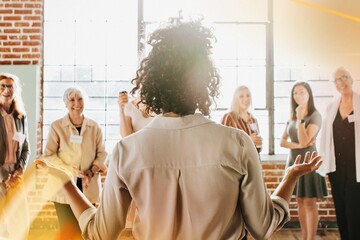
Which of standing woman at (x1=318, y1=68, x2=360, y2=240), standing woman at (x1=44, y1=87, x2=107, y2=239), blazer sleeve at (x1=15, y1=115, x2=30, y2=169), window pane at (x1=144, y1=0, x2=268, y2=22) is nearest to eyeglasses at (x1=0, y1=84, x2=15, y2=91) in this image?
blazer sleeve at (x1=15, y1=115, x2=30, y2=169)

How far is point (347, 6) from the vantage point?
5.69m

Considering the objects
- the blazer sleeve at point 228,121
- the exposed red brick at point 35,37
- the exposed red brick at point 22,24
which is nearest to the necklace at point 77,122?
the blazer sleeve at point 228,121

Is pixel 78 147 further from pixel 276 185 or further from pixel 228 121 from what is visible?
pixel 276 185

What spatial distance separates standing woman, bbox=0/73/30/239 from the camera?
409cm

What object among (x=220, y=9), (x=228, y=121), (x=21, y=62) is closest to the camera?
(x=228, y=121)

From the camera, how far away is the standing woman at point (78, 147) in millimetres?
4059

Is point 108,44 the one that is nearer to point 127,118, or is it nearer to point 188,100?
point 127,118

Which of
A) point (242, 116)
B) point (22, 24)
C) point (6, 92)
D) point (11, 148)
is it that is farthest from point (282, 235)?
point (22, 24)

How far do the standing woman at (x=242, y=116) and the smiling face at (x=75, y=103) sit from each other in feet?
4.26

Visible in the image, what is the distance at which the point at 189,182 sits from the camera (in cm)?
122

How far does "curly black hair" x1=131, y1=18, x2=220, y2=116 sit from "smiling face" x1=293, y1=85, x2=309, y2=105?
11.1ft

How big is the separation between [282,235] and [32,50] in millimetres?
3422

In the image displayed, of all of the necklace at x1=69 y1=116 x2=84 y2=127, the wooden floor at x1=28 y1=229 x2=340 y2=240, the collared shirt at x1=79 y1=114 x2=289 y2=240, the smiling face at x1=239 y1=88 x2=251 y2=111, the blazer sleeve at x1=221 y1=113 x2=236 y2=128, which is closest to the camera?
the collared shirt at x1=79 y1=114 x2=289 y2=240

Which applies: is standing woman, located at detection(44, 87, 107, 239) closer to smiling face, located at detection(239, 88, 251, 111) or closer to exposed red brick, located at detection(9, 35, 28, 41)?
smiling face, located at detection(239, 88, 251, 111)
